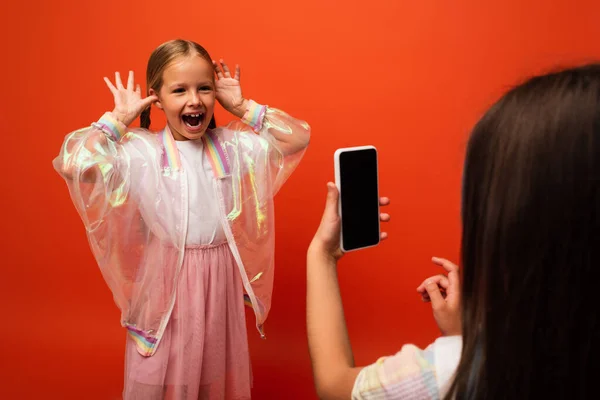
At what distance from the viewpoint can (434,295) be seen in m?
0.66

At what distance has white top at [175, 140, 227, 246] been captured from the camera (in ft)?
3.57

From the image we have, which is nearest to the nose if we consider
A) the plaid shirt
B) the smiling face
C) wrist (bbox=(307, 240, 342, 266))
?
the smiling face

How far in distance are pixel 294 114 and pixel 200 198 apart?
1.77ft

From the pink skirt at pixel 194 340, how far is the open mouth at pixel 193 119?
0.24 m

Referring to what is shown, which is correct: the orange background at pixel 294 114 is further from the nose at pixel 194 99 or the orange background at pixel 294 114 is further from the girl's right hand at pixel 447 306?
the girl's right hand at pixel 447 306

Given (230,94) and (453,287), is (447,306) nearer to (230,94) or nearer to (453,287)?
(453,287)

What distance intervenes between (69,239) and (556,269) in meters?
1.61

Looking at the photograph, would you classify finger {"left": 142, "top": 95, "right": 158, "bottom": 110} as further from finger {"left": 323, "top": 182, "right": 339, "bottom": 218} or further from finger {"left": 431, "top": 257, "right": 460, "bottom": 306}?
finger {"left": 431, "top": 257, "right": 460, "bottom": 306}

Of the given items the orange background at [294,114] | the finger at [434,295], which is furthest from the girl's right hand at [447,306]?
the orange background at [294,114]

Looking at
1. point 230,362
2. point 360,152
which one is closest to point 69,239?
point 230,362

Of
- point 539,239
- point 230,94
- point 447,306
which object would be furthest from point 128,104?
point 539,239

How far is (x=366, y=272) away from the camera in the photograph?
1663 millimetres

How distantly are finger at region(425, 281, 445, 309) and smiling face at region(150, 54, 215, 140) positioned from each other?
0.60m

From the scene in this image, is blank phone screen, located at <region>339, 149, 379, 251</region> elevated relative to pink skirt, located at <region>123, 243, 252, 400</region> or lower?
elevated
